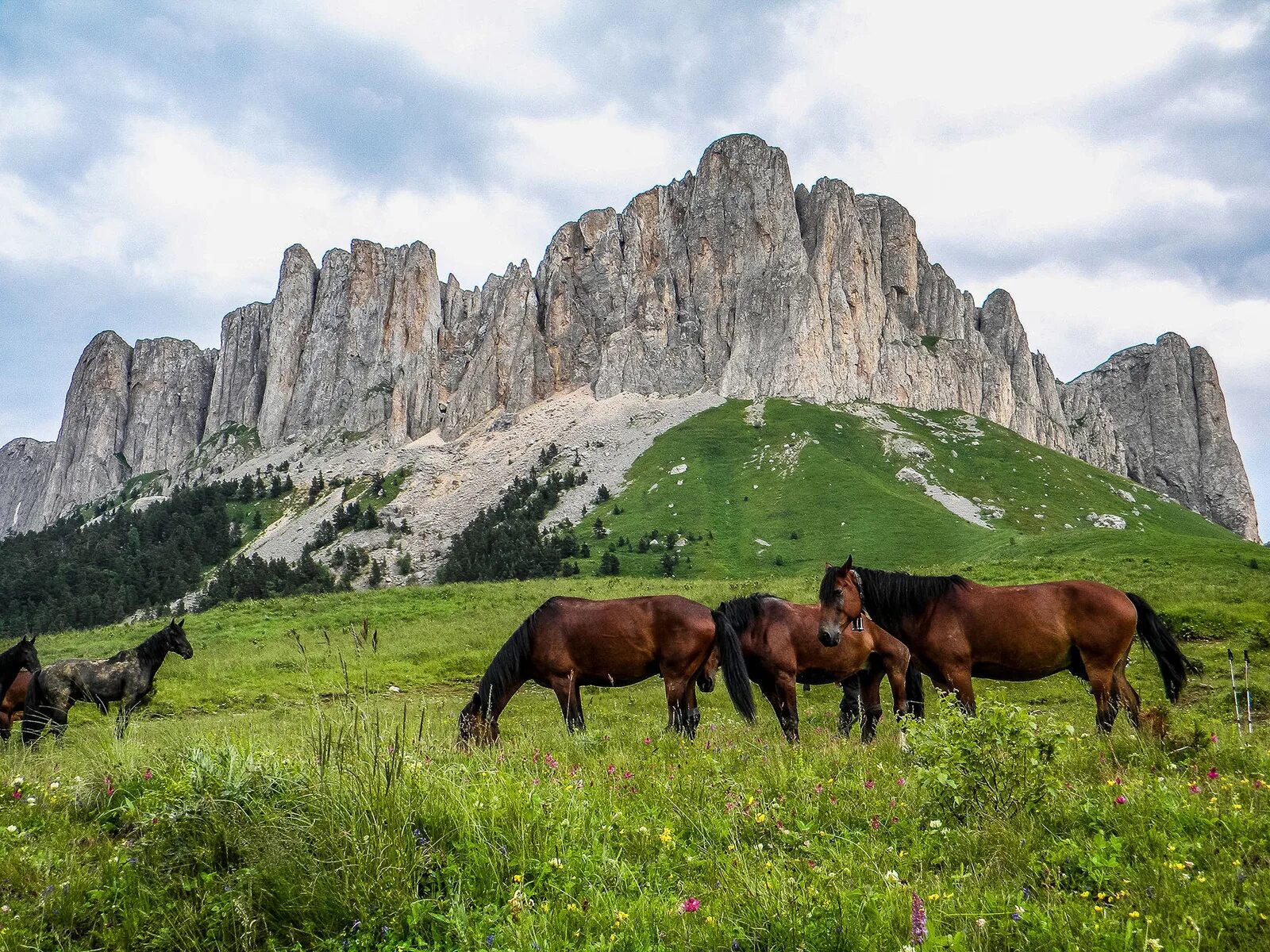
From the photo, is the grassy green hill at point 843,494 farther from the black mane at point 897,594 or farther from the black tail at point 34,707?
the black tail at point 34,707

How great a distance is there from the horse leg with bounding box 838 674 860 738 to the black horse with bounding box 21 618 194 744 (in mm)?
15171

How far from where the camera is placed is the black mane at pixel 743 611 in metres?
14.6

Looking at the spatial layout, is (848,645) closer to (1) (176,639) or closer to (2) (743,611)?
(2) (743,611)

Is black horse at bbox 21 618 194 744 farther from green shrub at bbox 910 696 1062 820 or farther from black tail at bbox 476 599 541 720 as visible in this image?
green shrub at bbox 910 696 1062 820

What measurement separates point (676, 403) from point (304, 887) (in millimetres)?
162153

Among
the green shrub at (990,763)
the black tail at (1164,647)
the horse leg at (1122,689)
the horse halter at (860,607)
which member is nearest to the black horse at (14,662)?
the horse halter at (860,607)

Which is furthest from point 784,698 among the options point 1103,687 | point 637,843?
point 637,843

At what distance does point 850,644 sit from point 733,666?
252 cm

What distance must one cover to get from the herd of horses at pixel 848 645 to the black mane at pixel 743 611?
0.10ft

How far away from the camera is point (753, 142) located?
632 feet

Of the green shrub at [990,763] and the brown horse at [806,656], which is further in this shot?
the brown horse at [806,656]

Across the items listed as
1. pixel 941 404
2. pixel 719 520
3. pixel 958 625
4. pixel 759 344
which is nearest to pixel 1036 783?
pixel 958 625

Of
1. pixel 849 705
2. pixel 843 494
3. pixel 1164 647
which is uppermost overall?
pixel 843 494

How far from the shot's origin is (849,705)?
Result: 1445 cm
